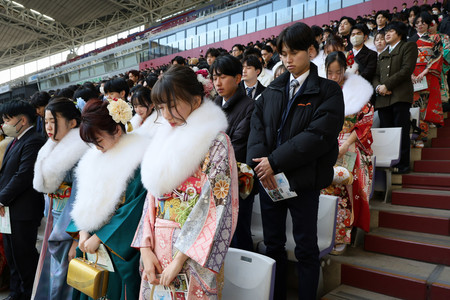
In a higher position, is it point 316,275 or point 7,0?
point 7,0

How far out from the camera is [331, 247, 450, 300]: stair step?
1925mm

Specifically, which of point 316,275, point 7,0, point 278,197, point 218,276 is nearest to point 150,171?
point 218,276

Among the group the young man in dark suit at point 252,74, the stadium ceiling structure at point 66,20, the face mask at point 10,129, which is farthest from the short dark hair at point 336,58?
the stadium ceiling structure at point 66,20

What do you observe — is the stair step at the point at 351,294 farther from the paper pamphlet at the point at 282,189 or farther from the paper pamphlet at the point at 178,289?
the paper pamphlet at the point at 178,289

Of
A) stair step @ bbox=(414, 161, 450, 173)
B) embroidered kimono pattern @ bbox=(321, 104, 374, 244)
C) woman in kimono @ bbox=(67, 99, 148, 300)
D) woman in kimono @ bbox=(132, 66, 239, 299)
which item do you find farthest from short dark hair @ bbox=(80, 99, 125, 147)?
stair step @ bbox=(414, 161, 450, 173)

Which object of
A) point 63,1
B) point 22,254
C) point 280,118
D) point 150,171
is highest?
point 63,1

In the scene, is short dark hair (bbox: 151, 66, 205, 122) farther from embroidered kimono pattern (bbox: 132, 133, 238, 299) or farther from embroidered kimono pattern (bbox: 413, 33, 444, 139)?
embroidered kimono pattern (bbox: 413, 33, 444, 139)

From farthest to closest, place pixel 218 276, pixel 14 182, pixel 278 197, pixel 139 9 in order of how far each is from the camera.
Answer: pixel 139 9 < pixel 14 182 < pixel 278 197 < pixel 218 276

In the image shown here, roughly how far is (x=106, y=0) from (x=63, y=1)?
2.92 metres

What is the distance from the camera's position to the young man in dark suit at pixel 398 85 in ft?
10.4

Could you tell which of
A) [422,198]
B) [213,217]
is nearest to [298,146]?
[213,217]

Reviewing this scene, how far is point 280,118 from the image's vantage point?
1.74 meters

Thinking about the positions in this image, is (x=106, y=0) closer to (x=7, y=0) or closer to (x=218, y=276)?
(x=7, y=0)

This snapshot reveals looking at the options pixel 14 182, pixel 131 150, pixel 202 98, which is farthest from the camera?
pixel 14 182
